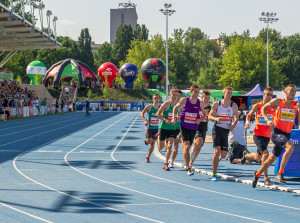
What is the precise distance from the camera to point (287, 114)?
8.92 metres

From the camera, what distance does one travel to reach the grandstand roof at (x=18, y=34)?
36156 mm

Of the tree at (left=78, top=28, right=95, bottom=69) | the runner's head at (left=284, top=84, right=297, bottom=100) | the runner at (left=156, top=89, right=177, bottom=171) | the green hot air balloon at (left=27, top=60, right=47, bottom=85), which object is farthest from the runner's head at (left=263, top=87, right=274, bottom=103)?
the tree at (left=78, top=28, right=95, bottom=69)

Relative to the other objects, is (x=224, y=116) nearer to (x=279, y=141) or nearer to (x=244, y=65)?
(x=279, y=141)

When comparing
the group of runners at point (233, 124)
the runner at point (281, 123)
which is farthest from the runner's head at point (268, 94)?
the runner at point (281, 123)

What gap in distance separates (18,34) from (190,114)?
3611cm

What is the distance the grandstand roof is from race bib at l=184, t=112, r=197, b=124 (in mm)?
26322

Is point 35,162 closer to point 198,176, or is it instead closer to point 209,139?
point 198,176

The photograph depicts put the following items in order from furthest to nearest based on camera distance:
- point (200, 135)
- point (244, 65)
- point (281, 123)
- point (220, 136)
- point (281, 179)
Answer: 1. point (244, 65)
2. point (200, 135)
3. point (220, 136)
4. point (281, 179)
5. point (281, 123)

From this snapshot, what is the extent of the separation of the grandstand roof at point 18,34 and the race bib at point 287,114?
94.1 feet

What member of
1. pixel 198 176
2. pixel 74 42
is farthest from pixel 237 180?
pixel 74 42

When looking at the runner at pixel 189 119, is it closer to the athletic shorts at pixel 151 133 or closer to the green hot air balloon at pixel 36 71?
the athletic shorts at pixel 151 133

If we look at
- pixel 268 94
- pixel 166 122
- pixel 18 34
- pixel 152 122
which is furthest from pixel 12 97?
pixel 268 94

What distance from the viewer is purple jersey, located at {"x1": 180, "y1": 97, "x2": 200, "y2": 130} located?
10.8m

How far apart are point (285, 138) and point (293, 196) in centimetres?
111
